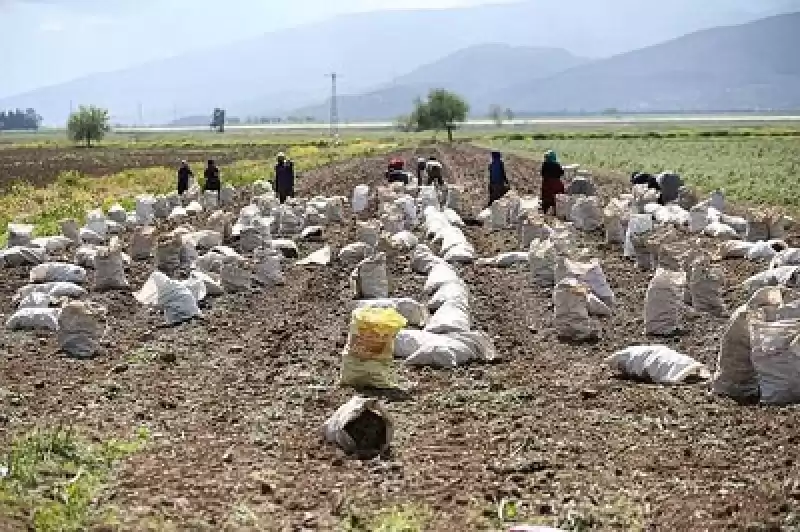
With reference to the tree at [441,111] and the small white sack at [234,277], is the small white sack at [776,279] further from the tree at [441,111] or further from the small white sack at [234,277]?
the tree at [441,111]

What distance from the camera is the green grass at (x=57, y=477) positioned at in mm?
Answer: 5301

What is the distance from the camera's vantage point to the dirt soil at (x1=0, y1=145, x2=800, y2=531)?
17.8 feet

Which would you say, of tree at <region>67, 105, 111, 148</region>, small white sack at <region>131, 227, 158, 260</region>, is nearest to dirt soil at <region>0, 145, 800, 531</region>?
small white sack at <region>131, 227, 158, 260</region>

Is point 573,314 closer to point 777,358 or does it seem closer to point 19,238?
point 777,358

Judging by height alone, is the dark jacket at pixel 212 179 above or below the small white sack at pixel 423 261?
above

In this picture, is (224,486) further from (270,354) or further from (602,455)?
(270,354)

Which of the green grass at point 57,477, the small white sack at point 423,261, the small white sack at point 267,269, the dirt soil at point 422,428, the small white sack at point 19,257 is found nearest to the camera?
the green grass at point 57,477

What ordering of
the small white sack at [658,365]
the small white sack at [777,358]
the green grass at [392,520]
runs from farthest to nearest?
the small white sack at [658,365] < the small white sack at [777,358] < the green grass at [392,520]

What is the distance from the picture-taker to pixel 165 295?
35.0 ft

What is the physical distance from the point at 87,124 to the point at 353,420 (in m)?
91.5

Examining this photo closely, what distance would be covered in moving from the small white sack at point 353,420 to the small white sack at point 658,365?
229 cm

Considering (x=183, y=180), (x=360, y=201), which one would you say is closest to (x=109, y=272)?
(x=360, y=201)

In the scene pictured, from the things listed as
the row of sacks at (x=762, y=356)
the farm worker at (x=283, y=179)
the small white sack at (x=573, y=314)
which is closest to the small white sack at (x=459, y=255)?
the small white sack at (x=573, y=314)

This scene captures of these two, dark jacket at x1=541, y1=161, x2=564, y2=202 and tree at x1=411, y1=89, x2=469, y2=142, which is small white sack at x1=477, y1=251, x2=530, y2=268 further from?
tree at x1=411, y1=89, x2=469, y2=142
